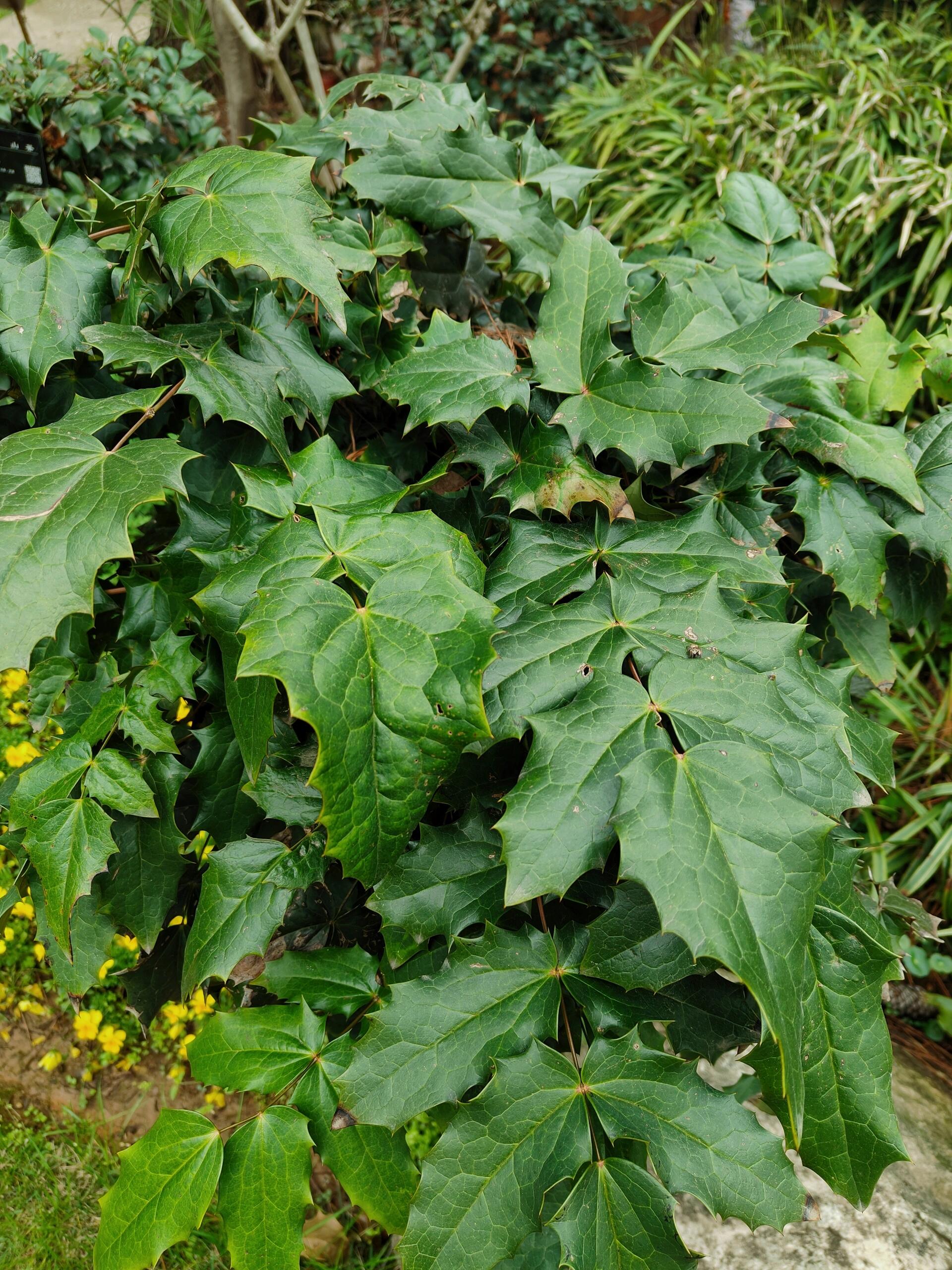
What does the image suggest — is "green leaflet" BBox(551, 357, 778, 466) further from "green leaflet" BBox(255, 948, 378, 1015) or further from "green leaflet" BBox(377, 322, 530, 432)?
"green leaflet" BBox(255, 948, 378, 1015)

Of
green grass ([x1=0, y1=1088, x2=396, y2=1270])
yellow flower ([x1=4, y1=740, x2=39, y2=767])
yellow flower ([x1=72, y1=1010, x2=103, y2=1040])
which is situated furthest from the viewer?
yellow flower ([x1=72, y1=1010, x2=103, y2=1040])

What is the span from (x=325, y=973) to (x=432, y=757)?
15.2 inches

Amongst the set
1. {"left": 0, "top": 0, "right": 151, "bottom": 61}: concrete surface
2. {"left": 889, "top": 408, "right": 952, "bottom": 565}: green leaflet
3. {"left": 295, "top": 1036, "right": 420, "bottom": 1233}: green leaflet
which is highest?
{"left": 0, "top": 0, "right": 151, "bottom": 61}: concrete surface

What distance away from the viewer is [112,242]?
1.03 meters

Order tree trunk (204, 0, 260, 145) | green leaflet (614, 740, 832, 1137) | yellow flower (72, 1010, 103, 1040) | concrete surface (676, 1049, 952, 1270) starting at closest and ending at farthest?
1. green leaflet (614, 740, 832, 1137)
2. concrete surface (676, 1049, 952, 1270)
3. yellow flower (72, 1010, 103, 1040)
4. tree trunk (204, 0, 260, 145)

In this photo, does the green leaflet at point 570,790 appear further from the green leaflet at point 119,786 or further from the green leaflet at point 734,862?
the green leaflet at point 119,786

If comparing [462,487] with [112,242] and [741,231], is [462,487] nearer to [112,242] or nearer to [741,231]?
[112,242]

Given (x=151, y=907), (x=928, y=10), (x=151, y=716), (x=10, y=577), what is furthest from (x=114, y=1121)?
(x=928, y=10)

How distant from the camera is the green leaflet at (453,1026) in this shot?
0.82m

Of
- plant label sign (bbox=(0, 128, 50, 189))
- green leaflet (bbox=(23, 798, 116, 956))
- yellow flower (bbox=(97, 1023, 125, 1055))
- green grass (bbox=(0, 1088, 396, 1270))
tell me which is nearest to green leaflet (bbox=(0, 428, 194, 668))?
green leaflet (bbox=(23, 798, 116, 956))

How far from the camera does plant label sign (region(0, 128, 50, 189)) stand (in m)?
2.71

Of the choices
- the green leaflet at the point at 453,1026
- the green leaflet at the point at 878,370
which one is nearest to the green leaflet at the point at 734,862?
the green leaflet at the point at 453,1026

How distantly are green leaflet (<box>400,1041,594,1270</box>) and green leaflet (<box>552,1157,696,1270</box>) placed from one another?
2 centimetres

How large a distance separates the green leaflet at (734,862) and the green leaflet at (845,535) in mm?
415
